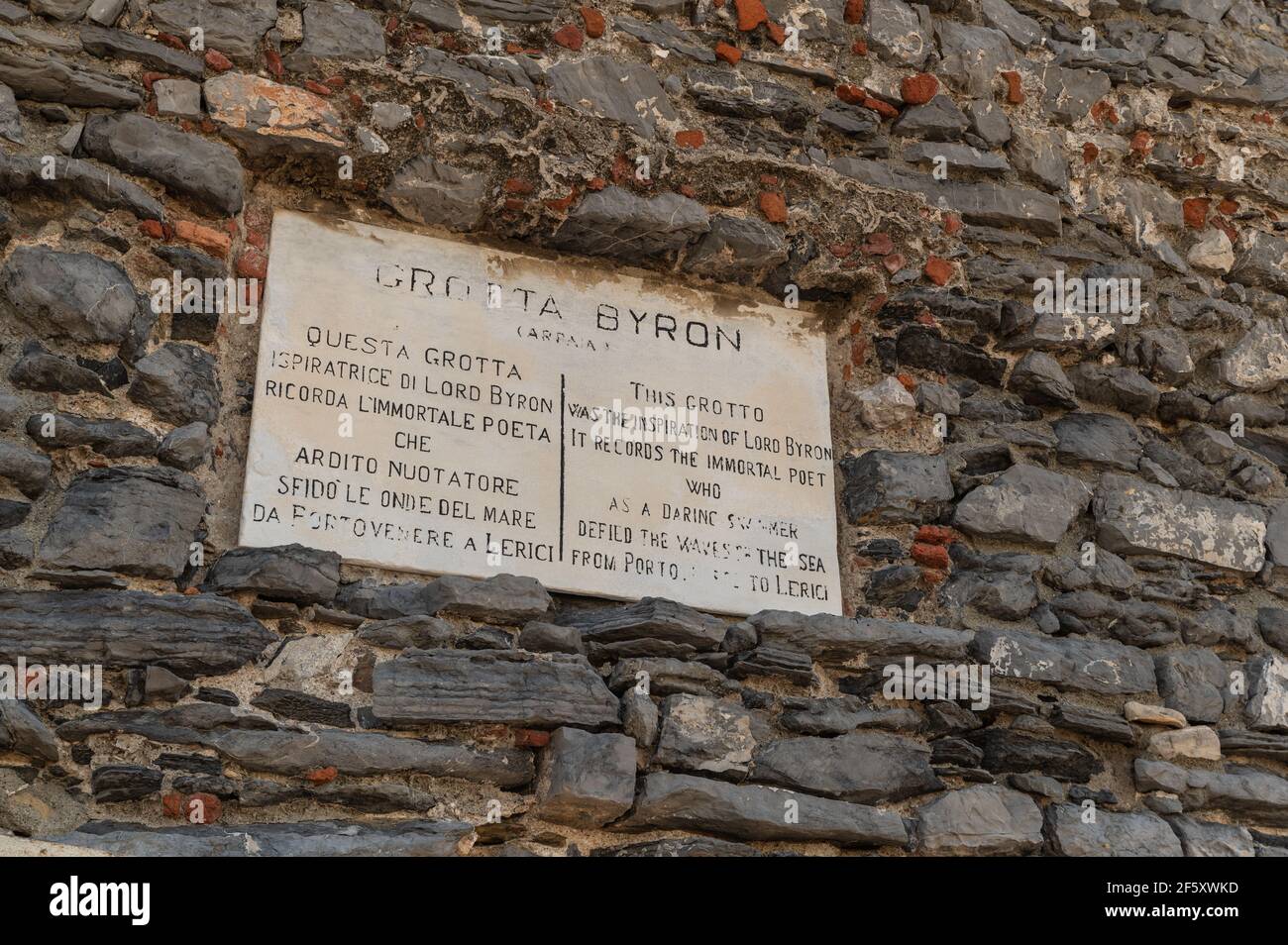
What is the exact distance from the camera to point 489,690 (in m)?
3.32

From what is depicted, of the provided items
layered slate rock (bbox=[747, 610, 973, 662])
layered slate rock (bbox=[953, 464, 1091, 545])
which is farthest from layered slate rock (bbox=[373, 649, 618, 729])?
layered slate rock (bbox=[953, 464, 1091, 545])

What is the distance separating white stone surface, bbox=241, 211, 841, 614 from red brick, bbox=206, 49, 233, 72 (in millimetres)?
392

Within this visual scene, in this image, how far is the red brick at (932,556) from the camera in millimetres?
4020

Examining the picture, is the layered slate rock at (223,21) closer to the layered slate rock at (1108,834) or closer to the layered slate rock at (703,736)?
the layered slate rock at (703,736)

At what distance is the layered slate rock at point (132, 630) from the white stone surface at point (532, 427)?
292mm

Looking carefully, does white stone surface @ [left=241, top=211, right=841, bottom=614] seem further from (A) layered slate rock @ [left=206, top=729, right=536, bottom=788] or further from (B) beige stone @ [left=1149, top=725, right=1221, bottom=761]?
(B) beige stone @ [left=1149, top=725, right=1221, bottom=761]

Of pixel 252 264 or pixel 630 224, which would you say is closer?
pixel 252 264

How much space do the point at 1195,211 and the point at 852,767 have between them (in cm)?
229

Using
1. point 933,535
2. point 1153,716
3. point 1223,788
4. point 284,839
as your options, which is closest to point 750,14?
point 933,535

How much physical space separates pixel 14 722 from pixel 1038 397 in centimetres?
280

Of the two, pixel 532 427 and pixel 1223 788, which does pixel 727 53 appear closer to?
pixel 532 427

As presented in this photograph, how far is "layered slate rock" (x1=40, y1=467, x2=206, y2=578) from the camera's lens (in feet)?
10.5

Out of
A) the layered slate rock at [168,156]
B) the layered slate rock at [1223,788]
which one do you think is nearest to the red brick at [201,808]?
the layered slate rock at [168,156]

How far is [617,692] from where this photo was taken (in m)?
3.46
